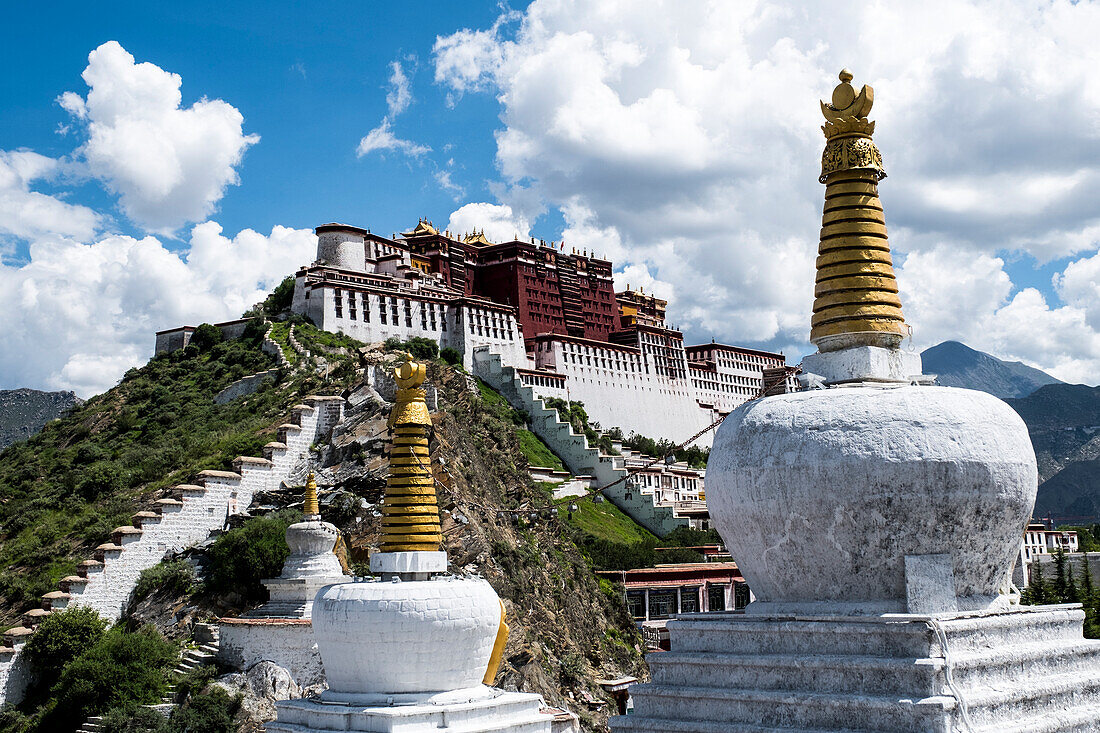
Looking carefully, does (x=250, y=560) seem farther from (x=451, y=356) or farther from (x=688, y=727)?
(x=451, y=356)

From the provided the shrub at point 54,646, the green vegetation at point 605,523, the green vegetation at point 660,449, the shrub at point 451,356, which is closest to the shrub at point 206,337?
the shrub at point 451,356

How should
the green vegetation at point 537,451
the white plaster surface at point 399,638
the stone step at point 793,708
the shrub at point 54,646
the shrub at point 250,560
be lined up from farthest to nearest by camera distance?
the green vegetation at point 537,451 → the shrub at point 250,560 → the shrub at point 54,646 → the white plaster surface at point 399,638 → the stone step at point 793,708

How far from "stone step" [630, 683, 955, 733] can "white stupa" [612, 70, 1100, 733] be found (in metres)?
0.02

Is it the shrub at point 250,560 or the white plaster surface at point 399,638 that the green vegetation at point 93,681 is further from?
the white plaster surface at point 399,638

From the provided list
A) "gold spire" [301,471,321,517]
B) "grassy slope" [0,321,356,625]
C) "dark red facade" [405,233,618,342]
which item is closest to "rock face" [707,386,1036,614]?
"gold spire" [301,471,321,517]

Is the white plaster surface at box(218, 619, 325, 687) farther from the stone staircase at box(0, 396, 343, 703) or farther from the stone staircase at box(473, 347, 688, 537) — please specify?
the stone staircase at box(473, 347, 688, 537)

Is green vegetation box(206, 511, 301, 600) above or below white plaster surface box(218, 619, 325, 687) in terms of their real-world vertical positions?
above

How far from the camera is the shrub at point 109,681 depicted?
2689 cm

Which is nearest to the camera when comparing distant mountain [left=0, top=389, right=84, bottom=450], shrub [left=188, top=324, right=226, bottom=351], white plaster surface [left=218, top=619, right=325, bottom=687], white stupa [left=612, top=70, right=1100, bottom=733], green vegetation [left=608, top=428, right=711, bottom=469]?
white stupa [left=612, top=70, right=1100, bottom=733]

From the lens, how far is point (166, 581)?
1256 inches

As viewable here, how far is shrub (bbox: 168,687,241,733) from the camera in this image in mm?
24609

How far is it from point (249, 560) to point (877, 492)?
23372mm

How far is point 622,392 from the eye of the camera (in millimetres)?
85625

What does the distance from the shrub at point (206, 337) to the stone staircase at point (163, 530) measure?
2948cm
